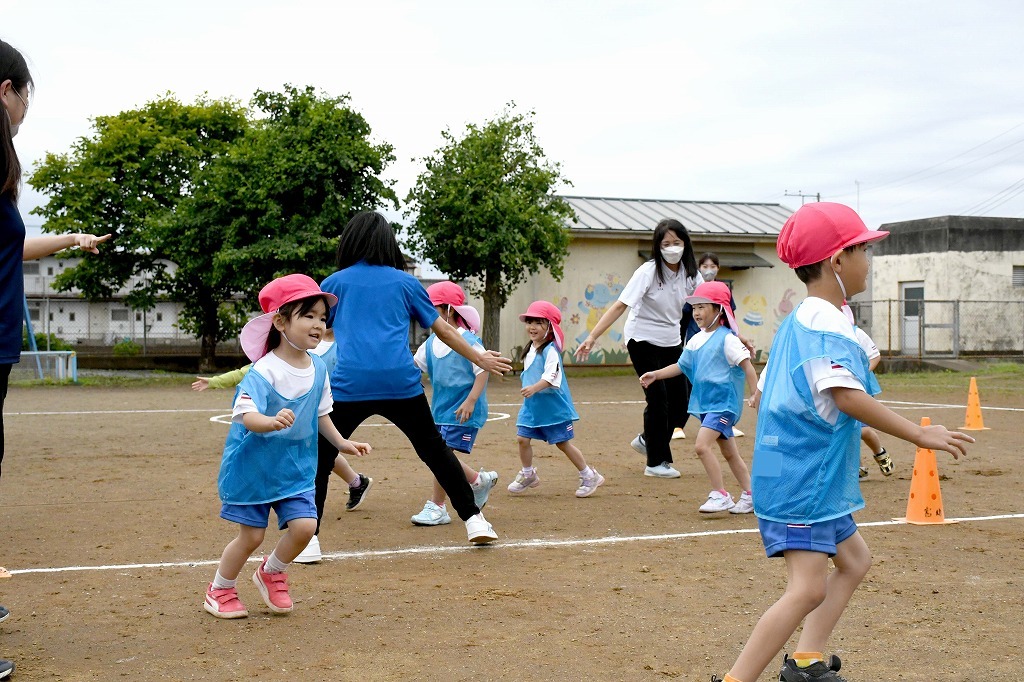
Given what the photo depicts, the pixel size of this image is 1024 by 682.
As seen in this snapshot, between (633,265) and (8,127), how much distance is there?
29.7 m

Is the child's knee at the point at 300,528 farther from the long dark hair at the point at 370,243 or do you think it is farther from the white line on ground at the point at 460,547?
the long dark hair at the point at 370,243

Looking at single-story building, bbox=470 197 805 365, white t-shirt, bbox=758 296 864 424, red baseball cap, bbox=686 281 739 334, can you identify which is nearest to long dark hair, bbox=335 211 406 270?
red baseball cap, bbox=686 281 739 334

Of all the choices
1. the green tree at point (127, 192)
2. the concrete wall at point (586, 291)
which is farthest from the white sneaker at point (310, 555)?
the green tree at point (127, 192)

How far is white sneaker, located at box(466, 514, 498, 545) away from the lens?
259 inches

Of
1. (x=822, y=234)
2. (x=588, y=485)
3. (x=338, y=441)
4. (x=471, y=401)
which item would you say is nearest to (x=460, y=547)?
(x=471, y=401)

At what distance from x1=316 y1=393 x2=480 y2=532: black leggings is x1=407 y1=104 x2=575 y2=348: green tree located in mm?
20644

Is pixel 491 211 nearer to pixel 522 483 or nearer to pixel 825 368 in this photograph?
pixel 522 483

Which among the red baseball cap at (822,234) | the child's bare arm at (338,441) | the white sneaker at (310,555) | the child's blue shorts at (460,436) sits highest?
the red baseball cap at (822,234)

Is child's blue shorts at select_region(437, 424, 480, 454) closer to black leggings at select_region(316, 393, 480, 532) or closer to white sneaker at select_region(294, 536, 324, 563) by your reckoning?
black leggings at select_region(316, 393, 480, 532)

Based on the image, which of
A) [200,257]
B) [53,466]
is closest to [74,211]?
[200,257]

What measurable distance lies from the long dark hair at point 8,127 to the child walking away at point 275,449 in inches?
45.5

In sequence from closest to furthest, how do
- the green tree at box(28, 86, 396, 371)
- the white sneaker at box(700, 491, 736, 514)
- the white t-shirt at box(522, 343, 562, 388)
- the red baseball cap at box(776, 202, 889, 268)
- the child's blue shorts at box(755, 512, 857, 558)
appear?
the child's blue shorts at box(755, 512, 857, 558)
the red baseball cap at box(776, 202, 889, 268)
the white sneaker at box(700, 491, 736, 514)
the white t-shirt at box(522, 343, 562, 388)
the green tree at box(28, 86, 396, 371)

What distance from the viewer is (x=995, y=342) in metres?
36.5

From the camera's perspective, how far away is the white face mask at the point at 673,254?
955 cm
